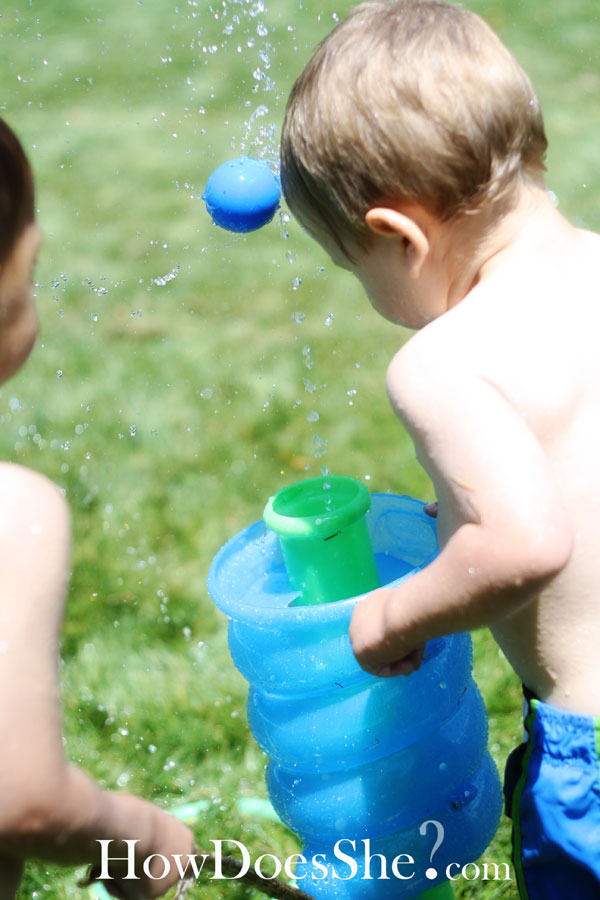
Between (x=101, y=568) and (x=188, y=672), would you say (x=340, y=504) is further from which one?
(x=101, y=568)

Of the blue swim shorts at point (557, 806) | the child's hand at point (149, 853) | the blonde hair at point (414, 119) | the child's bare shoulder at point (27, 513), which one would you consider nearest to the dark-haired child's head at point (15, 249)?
the child's bare shoulder at point (27, 513)

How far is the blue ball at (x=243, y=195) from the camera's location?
1826mm

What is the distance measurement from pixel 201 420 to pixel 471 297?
2.10m

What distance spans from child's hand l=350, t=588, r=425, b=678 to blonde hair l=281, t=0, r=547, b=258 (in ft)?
1.64

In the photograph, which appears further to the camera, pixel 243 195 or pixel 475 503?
pixel 243 195

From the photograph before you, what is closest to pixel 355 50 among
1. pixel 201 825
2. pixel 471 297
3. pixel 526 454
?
pixel 471 297

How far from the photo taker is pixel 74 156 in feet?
19.6

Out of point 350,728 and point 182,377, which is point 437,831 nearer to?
point 350,728

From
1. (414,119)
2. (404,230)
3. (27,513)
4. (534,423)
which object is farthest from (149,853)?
(414,119)

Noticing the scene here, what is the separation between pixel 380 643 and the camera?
4.78ft

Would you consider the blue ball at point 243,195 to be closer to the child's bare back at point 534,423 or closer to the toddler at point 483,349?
the toddler at point 483,349

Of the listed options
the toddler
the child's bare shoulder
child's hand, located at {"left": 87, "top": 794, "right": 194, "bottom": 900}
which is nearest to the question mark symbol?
the toddler

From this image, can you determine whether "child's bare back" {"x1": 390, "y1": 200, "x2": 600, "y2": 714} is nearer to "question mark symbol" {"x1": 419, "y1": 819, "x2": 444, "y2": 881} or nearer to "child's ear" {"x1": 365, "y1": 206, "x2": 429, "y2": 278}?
"child's ear" {"x1": 365, "y1": 206, "x2": 429, "y2": 278}

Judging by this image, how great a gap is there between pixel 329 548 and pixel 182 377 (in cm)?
214
